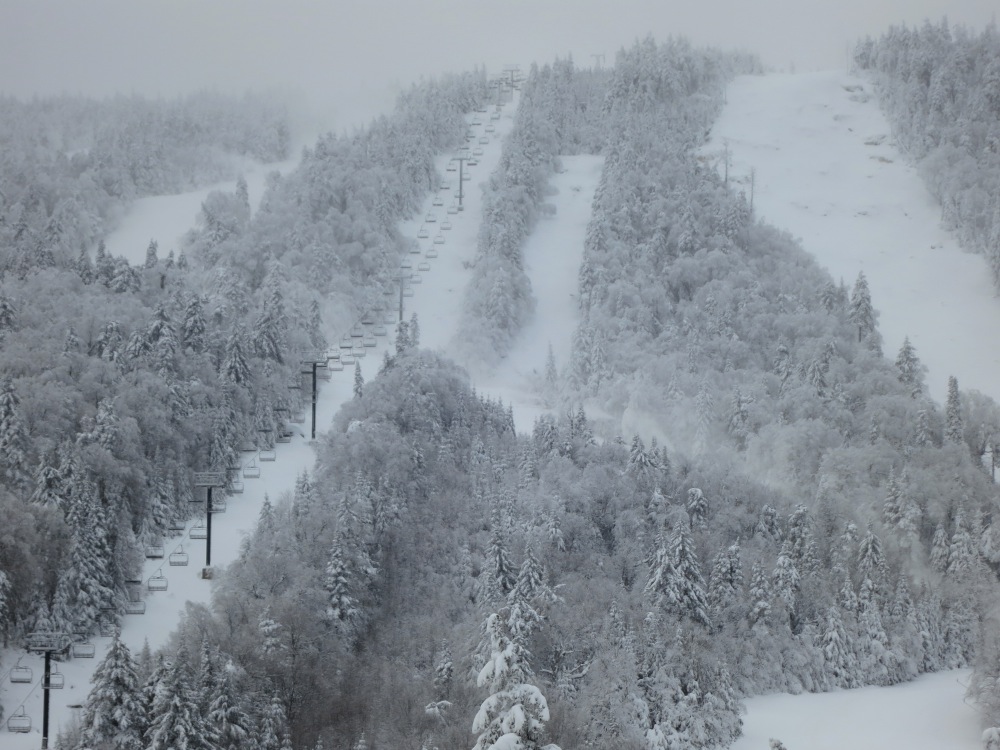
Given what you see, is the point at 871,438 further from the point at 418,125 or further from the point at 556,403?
the point at 418,125

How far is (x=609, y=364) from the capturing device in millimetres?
104312

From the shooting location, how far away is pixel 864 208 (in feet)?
437

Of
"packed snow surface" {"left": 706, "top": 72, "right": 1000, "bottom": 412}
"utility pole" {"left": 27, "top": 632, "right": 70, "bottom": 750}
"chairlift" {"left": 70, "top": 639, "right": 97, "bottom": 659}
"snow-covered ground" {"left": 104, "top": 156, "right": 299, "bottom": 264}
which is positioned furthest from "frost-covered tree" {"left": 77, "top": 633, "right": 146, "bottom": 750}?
"snow-covered ground" {"left": 104, "top": 156, "right": 299, "bottom": 264}

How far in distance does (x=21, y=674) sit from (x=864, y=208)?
95.6m

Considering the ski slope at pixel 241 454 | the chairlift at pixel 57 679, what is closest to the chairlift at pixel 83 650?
the ski slope at pixel 241 454

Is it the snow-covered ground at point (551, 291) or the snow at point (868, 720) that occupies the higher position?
the snow-covered ground at point (551, 291)

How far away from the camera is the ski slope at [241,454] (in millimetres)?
60688

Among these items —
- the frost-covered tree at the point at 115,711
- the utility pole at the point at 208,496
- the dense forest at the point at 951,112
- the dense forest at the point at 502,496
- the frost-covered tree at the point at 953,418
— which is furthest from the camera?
the dense forest at the point at 951,112

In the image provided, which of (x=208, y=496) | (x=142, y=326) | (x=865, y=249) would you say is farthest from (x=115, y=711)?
(x=865, y=249)

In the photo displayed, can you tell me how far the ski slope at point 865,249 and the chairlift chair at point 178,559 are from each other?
2909 centimetres

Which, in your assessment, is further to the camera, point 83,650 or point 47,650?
point 83,650

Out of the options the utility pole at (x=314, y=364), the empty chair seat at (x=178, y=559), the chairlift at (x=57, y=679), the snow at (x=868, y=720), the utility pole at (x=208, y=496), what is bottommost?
the snow at (x=868, y=720)

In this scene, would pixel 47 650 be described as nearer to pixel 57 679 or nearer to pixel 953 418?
pixel 57 679

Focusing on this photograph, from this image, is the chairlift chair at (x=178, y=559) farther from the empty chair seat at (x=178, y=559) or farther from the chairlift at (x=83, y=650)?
the chairlift at (x=83, y=650)
